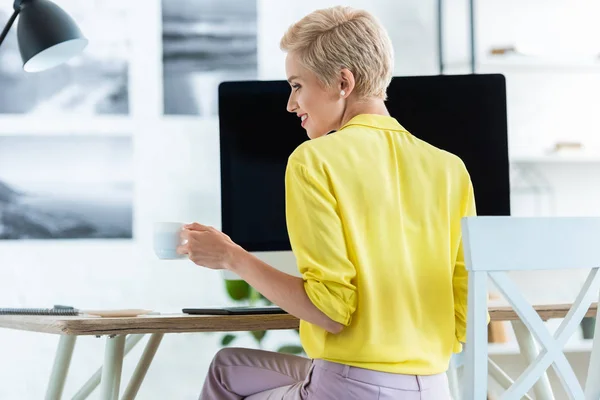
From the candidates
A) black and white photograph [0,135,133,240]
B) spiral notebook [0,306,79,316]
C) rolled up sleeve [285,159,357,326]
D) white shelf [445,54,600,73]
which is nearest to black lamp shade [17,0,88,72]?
spiral notebook [0,306,79,316]

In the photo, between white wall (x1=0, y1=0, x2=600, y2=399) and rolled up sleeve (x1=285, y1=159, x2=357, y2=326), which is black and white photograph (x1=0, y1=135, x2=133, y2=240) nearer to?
white wall (x1=0, y1=0, x2=600, y2=399)

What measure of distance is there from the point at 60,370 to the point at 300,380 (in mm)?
516

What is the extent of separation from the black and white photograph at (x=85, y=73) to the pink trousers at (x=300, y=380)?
6.99 ft

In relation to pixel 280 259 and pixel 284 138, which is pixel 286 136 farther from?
pixel 280 259

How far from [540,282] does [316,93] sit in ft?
7.92

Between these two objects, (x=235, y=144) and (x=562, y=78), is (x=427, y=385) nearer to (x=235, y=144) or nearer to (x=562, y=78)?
(x=235, y=144)

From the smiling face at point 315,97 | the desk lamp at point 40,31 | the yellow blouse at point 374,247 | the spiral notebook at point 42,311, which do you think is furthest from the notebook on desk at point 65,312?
the desk lamp at point 40,31

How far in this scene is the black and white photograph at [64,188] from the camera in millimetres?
3291

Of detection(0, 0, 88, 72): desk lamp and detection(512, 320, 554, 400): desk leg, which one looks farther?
detection(0, 0, 88, 72): desk lamp

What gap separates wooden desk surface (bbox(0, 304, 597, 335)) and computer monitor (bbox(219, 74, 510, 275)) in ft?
1.44

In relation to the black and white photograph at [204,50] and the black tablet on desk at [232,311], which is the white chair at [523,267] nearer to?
the black tablet on desk at [232,311]

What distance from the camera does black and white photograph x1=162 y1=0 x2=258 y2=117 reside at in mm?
3395

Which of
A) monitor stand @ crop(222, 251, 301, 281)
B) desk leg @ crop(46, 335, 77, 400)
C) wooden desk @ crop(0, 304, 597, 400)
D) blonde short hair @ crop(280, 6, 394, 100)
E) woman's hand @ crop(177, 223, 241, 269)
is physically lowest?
desk leg @ crop(46, 335, 77, 400)

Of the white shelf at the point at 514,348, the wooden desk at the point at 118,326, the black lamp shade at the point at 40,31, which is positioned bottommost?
the white shelf at the point at 514,348
